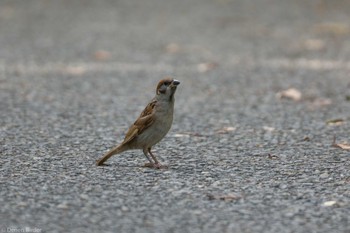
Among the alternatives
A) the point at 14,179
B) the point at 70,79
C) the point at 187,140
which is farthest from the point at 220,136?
the point at 70,79

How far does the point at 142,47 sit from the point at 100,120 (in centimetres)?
471

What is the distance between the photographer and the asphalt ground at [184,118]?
430 cm

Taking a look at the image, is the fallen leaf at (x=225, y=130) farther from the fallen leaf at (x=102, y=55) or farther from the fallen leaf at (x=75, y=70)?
the fallen leaf at (x=102, y=55)

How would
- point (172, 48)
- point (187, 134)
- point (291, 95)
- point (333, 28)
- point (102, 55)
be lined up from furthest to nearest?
point (333, 28), point (172, 48), point (102, 55), point (291, 95), point (187, 134)

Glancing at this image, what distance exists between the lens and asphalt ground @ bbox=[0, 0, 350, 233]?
4301 mm

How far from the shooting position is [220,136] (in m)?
6.75

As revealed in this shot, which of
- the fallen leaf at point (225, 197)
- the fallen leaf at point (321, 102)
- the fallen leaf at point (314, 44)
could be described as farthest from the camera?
the fallen leaf at point (314, 44)

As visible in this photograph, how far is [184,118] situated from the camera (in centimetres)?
767

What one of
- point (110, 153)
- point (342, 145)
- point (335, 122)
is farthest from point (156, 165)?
point (335, 122)

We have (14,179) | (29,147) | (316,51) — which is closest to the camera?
(14,179)

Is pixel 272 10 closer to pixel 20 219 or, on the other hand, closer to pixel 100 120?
pixel 100 120

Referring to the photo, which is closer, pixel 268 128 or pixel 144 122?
pixel 144 122

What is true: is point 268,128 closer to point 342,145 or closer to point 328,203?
point 342,145

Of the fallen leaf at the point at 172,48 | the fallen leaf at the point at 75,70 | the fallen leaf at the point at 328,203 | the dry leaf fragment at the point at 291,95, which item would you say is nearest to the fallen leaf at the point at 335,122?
the dry leaf fragment at the point at 291,95
